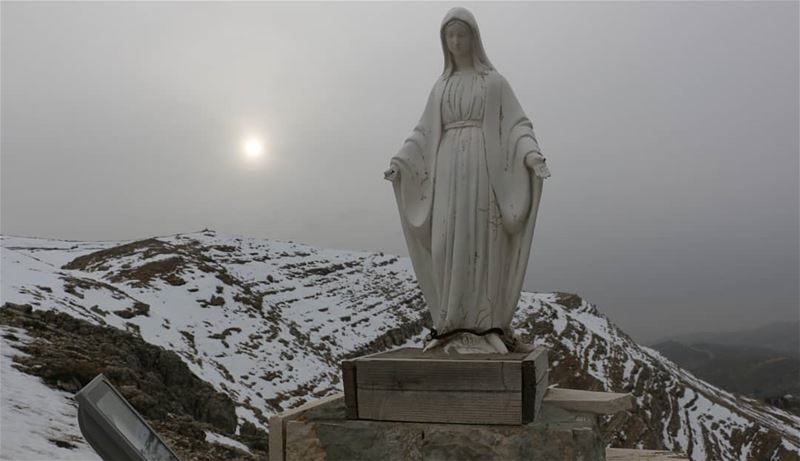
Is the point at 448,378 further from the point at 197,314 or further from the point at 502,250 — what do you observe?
the point at 197,314

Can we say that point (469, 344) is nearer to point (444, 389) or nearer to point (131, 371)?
point (444, 389)

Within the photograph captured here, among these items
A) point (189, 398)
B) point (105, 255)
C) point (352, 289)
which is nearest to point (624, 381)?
point (352, 289)

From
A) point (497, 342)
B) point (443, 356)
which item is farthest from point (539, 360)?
point (443, 356)

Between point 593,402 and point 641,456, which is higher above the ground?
point 593,402

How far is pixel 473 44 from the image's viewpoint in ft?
15.5

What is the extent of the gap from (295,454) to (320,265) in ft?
101

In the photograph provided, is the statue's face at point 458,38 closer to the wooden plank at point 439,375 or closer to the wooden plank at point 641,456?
the wooden plank at point 439,375

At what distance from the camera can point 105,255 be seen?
86.1 feet

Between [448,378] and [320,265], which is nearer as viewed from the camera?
[448,378]

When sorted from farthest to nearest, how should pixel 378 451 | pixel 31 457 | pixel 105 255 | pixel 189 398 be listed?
pixel 105 255 → pixel 189 398 → pixel 31 457 → pixel 378 451

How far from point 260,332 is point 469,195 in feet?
54.9

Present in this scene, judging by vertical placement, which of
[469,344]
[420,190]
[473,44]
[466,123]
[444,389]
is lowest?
[444,389]

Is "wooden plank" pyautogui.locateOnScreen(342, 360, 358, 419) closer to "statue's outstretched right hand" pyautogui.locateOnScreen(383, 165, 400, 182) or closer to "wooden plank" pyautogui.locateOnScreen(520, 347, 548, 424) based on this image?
"wooden plank" pyautogui.locateOnScreen(520, 347, 548, 424)

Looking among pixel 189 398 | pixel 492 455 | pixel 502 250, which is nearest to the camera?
pixel 492 455
